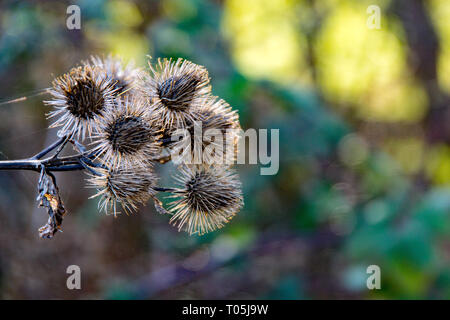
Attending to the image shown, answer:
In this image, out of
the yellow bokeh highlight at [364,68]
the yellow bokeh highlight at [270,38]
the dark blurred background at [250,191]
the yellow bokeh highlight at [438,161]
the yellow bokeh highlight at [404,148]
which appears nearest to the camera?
the dark blurred background at [250,191]

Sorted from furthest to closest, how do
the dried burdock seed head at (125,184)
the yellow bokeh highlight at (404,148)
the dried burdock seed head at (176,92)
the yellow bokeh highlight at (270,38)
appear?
1. the yellow bokeh highlight at (270,38)
2. the yellow bokeh highlight at (404,148)
3. the dried burdock seed head at (176,92)
4. the dried burdock seed head at (125,184)

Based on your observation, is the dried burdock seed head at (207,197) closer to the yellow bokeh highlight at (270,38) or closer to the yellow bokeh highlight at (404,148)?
the yellow bokeh highlight at (404,148)

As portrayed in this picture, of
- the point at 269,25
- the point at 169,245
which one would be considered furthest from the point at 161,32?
the point at 269,25

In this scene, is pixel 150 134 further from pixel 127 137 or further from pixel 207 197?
pixel 207 197

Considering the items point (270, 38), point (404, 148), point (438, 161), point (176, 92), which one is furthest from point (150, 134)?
point (270, 38)

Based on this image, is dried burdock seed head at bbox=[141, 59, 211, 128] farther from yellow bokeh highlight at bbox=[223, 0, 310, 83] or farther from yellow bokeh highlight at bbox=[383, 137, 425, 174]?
yellow bokeh highlight at bbox=[223, 0, 310, 83]

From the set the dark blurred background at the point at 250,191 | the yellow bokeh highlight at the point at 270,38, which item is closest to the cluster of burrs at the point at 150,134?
the dark blurred background at the point at 250,191
